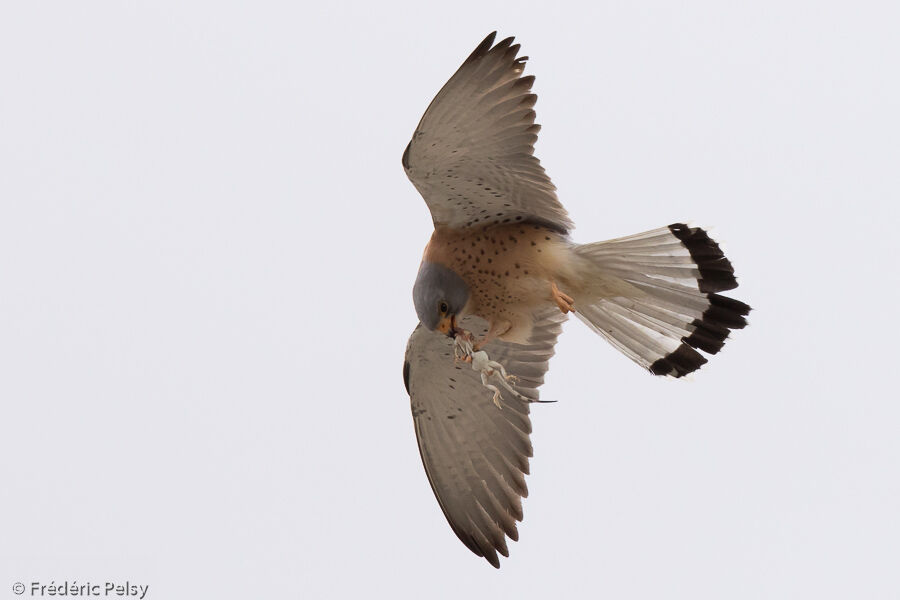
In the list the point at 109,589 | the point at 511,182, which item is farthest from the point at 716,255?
the point at 109,589

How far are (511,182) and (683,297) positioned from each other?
0.78m

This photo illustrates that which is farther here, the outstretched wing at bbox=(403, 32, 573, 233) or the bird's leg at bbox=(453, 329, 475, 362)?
the bird's leg at bbox=(453, 329, 475, 362)

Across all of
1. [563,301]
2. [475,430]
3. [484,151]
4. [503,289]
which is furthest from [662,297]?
[475,430]

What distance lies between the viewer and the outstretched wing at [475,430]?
193 inches

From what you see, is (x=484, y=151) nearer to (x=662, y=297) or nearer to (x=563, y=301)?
(x=563, y=301)

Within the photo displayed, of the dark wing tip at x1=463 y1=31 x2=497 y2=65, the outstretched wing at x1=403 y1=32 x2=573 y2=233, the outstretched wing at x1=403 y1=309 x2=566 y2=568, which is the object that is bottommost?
the outstretched wing at x1=403 y1=309 x2=566 y2=568

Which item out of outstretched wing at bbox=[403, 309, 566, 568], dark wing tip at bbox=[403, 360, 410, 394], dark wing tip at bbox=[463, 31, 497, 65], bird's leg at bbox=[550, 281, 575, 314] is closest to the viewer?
dark wing tip at bbox=[463, 31, 497, 65]

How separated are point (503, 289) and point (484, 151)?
24.6 inches

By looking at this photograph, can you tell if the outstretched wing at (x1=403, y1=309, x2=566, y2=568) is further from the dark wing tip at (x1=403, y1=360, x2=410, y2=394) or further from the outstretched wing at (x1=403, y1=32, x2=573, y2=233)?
the outstretched wing at (x1=403, y1=32, x2=573, y2=233)

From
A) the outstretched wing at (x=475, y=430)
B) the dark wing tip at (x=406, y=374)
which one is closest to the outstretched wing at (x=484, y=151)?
the outstretched wing at (x=475, y=430)

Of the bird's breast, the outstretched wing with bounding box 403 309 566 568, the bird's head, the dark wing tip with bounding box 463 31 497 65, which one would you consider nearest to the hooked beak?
the bird's head

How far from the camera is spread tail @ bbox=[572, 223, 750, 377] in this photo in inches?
169

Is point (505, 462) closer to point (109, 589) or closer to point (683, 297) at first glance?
point (683, 297)

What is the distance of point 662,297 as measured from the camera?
14.5ft
